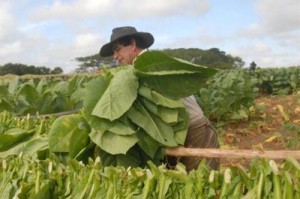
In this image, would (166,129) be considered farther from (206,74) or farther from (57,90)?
(57,90)

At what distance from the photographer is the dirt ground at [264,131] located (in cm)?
882

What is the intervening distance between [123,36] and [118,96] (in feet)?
4.37

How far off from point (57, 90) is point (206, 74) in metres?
3.88

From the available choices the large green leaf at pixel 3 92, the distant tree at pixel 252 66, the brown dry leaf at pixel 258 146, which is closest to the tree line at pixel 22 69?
the distant tree at pixel 252 66

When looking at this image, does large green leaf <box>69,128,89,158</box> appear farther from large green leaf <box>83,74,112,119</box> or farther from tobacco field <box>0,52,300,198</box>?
large green leaf <box>83,74,112,119</box>

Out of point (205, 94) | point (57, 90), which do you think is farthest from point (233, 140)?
point (57, 90)

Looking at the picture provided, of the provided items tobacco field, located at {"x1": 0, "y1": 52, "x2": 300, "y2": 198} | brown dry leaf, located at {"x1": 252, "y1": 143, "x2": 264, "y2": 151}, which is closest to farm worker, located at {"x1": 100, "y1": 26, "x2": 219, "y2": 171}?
tobacco field, located at {"x1": 0, "y1": 52, "x2": 300, "y2": 198}

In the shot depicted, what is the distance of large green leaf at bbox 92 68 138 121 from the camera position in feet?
7.47

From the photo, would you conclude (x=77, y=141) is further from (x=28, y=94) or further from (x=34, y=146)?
(x=28, y=94)

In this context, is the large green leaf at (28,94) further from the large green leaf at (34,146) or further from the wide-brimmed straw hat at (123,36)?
the large green leaf at (34,146)

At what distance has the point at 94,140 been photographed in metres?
2.34

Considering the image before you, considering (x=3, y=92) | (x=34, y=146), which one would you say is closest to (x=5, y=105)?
(x=3, y=92)

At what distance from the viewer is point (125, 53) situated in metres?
3.56

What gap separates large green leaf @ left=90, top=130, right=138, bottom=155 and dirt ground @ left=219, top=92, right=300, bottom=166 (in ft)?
16.9
